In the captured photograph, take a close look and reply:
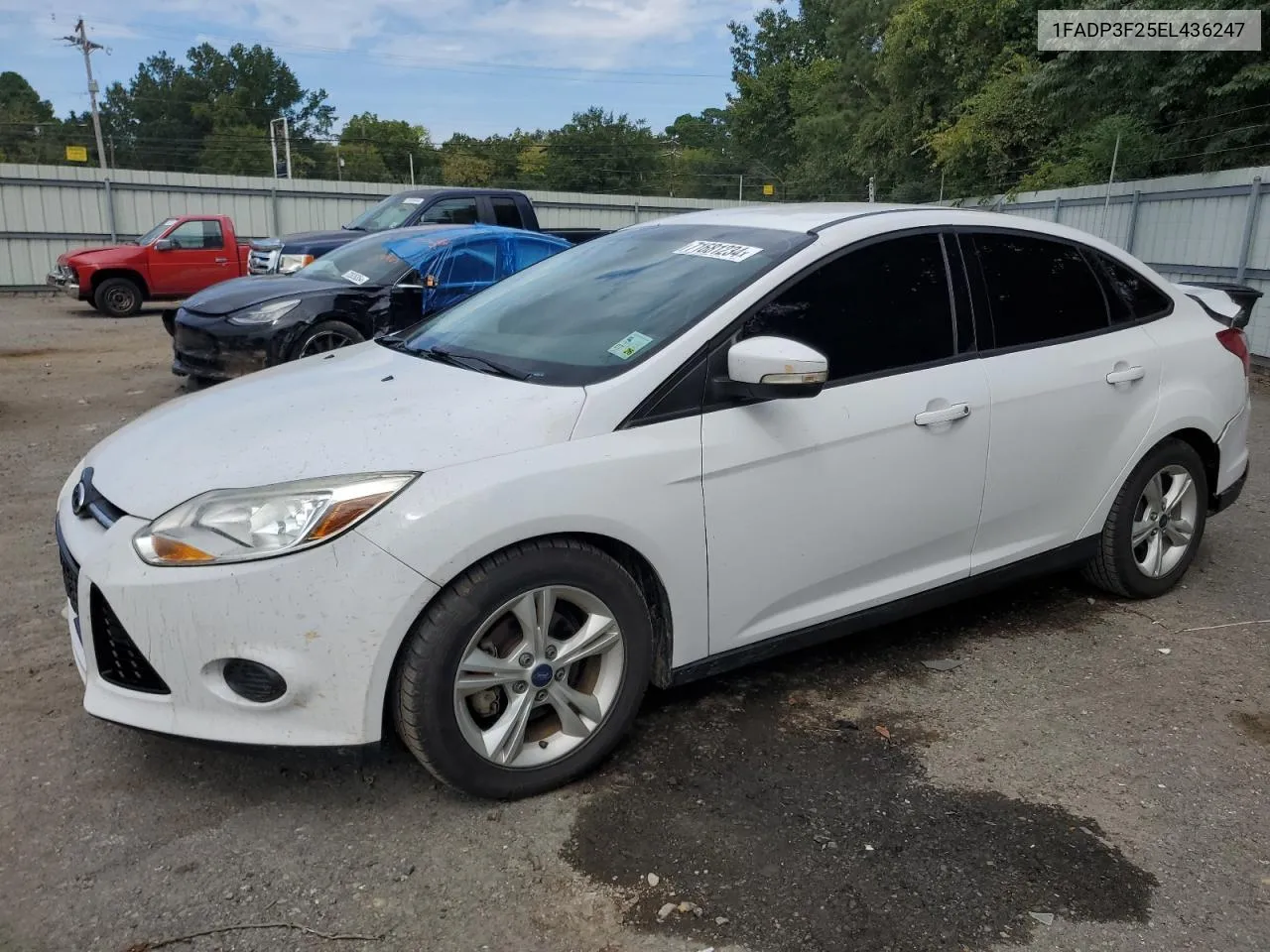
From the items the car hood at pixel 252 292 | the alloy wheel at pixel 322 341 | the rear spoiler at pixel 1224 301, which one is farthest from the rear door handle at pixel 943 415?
the car hood at pixel 252 292

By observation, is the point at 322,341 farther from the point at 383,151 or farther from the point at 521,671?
the point at 383,151

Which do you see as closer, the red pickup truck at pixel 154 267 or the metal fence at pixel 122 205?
the red pickup truck at pixel 154 267

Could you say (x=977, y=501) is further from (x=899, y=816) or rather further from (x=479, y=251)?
(x=479, y=251)

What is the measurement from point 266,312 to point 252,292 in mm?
409

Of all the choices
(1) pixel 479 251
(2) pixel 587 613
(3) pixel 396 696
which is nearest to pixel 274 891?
(3) pixel 396 696

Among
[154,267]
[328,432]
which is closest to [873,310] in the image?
[328,432]

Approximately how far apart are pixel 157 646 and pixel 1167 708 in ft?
10.4

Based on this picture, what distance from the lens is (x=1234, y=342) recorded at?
14.8 ft

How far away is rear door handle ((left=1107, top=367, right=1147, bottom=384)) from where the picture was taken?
157 inches

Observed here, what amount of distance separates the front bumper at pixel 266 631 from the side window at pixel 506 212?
12.8m

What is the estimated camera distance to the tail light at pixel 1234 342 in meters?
4.47

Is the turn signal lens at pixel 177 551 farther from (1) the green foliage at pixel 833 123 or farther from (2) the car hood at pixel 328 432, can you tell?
(1) the green foliage at pixel 833 123

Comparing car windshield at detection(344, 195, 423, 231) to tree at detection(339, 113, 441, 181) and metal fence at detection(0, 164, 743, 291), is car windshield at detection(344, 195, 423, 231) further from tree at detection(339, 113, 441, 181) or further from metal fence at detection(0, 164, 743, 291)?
tree at detection(339, 113, 441, 181)

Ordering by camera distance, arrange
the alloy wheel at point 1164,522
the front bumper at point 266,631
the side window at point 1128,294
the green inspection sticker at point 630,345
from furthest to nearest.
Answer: the alloy wheel at point 1164,522
the side window at point 1128,294
the green inspection sticker at point 630,345
the front bumper at point 266,631
